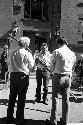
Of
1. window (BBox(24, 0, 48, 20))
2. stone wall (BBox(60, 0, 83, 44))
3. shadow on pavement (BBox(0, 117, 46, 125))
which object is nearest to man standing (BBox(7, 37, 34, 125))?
shadow on pavement (BBox(0, 117, 46, 125))

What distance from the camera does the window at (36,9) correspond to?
25.1 metres

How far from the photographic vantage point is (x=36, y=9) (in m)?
25.3

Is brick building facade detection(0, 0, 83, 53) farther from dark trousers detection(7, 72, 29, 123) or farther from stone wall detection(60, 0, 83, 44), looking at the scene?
dark trousers detection(7, 72, 29, 123)

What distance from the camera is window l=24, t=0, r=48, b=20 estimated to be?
82.2 ft

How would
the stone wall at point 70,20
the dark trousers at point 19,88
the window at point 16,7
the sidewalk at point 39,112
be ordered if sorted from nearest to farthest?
the dark trousers at point 19,88
the sidewalk at point 39,112
the window at point 16,7
the stone wall at point 70,20

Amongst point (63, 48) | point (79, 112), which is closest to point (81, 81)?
point (79, 112)

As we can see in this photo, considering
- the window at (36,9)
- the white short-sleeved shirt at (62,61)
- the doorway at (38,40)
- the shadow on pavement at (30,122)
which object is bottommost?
the shadow on pavement at (30,122)

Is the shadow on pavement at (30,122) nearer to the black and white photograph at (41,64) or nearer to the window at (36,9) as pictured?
the black and white photograph at (41,64)

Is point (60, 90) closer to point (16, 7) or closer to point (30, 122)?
point (30, 122)

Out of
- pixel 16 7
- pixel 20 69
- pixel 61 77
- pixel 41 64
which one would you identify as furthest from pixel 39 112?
pixel 16 7

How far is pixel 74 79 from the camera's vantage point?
16625 millimetres

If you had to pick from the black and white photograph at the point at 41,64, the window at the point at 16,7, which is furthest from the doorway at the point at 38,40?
the window at the point at 16,7

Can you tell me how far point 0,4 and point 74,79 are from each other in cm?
962

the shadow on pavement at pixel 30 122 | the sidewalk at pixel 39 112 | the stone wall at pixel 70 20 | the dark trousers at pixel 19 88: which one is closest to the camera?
the dark trousers at pixel 19 88
